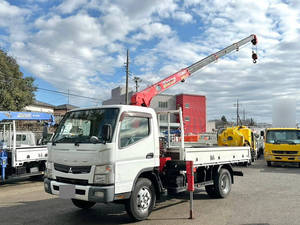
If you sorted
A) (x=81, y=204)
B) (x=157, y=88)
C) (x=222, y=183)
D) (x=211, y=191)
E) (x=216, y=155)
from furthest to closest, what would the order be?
1. (x=157, y=88)
2. (x=222, y=183)
3. (x=211, y=191)
4. (x=216, y=155)
5. (x=81, y=204)

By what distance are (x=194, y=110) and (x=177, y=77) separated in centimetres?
4465

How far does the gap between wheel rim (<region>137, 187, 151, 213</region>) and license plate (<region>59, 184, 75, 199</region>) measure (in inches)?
49.2

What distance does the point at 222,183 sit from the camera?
26.2ft

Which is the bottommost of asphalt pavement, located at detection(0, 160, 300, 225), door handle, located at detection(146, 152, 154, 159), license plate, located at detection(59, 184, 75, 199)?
asphalt pavement, located at detection(0, 160, 300, 225)

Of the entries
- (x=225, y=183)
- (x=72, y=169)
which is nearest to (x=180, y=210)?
(x=225, y=183)

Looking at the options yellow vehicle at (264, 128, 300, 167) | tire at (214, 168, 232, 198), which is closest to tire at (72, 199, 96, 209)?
tire at (214, 168, 232, 198)

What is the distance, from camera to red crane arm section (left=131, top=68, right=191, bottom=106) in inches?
410

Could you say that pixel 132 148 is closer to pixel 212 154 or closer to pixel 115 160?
pixel 115 160

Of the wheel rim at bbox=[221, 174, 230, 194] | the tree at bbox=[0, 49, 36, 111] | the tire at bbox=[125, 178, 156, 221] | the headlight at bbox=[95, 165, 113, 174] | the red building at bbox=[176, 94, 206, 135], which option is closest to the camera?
the headlight at bbox=[95, 165, 113, 174]

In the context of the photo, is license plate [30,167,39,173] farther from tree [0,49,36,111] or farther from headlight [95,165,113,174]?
tree [0,49,36,111]

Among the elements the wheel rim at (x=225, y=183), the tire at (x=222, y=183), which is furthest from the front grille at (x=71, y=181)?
the wheel rim at (x=225, y=183)

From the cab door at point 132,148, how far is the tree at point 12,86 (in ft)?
69.5

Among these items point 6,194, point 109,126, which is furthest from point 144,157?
point 6,194

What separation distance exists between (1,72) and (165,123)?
71.5 ft
